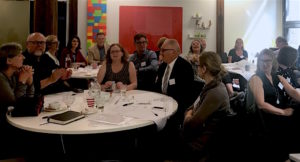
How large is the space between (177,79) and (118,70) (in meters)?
0.91

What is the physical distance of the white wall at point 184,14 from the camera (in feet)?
24.6

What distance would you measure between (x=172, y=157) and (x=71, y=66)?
3966mm

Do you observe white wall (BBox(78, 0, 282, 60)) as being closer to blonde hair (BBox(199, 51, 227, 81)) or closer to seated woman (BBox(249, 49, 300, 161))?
seated woman (BBox(249, 49, 300, 161))

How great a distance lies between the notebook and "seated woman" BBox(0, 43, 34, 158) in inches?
16.0

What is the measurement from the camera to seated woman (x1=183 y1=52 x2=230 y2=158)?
7.00 feet

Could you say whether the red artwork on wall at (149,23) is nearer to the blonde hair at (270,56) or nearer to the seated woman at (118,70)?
the seated woman at (118,70)

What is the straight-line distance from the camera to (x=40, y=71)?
3555 mm

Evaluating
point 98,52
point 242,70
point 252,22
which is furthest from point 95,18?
point 252,22

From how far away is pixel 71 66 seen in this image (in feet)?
18.7

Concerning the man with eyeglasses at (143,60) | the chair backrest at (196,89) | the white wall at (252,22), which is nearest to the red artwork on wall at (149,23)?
the white wall at (252,22)

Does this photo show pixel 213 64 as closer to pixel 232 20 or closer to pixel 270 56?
pixel 270 56

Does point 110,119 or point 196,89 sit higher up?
point 196,89

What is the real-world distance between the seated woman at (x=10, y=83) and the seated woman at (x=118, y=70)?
3.72 feet

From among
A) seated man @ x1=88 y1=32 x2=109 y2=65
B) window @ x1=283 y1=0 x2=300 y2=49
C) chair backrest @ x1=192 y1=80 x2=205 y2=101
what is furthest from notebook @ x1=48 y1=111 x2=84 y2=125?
window @ x1=283 y1=0 x2=300 y2=49
